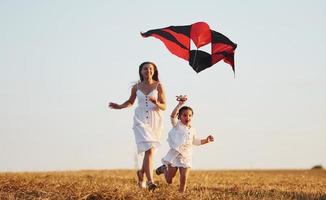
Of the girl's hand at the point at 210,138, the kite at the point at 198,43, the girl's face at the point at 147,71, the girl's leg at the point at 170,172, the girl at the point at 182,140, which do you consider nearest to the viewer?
the girl's face at the point at 147,71

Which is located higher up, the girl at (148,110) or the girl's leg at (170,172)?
the girl at (148,110)

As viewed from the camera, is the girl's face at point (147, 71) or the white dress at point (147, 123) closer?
the white dress at point (147, 123)

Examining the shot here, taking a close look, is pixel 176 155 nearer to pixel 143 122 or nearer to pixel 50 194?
pixel 143 122

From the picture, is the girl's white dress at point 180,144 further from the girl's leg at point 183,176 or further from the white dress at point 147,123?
the white dress at point 147,123

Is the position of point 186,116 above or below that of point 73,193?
above

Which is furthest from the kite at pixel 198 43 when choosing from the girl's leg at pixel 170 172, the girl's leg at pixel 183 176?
the girl's leg at pixel 183 176

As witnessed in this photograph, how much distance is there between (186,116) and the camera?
11.9m

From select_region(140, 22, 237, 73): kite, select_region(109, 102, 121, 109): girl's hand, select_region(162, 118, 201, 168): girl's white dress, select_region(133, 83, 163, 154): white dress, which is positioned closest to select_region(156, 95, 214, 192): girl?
select_region(162, 118, 201, 168): girl's white dress

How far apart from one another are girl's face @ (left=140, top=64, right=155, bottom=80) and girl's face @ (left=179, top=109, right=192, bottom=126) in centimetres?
94

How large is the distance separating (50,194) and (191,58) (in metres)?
5.10

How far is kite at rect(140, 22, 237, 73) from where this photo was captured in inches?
525

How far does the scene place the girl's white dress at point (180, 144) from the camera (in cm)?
1186

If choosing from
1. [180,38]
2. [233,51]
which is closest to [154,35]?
[180,38]

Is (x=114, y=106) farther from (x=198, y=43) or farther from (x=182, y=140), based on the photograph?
(x=198, y=43)
